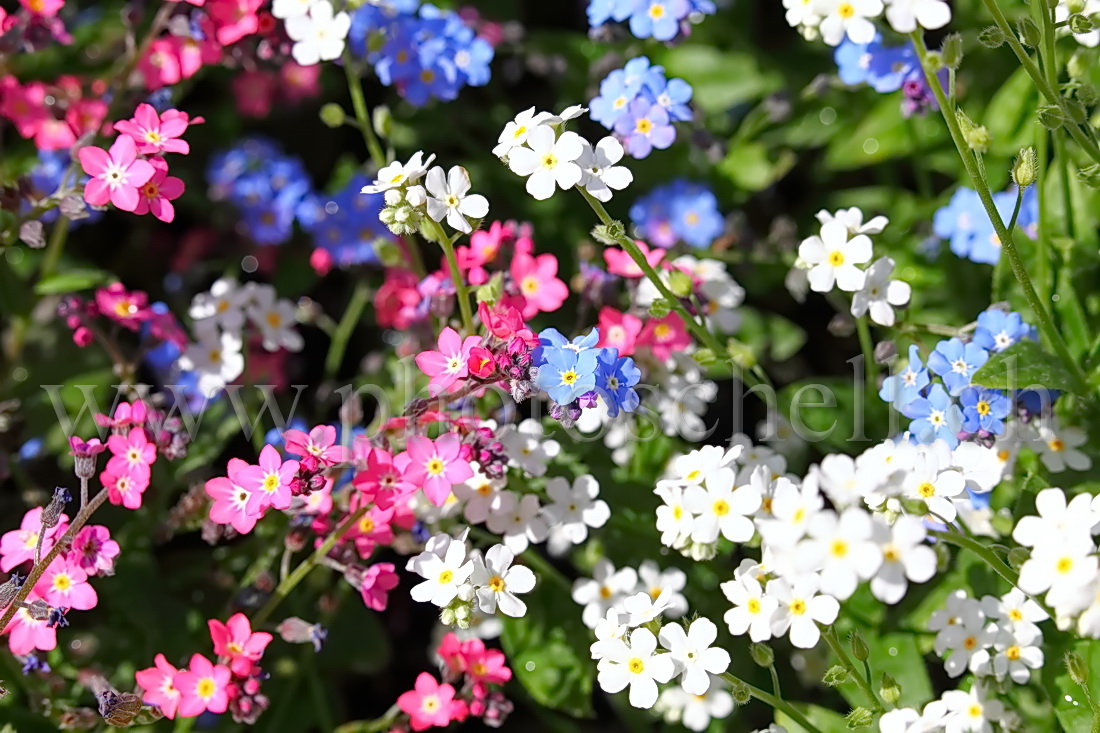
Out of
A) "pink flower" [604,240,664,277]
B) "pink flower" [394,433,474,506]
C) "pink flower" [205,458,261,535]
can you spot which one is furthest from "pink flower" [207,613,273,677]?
"pink flower" [604,240,664,277]

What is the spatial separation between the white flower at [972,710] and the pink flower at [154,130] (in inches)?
78.2

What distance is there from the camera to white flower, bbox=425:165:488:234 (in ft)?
6.76

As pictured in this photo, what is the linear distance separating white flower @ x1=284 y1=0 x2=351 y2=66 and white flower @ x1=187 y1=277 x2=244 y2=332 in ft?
2.21

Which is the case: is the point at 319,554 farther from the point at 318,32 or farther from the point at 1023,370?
the point at 1023,370

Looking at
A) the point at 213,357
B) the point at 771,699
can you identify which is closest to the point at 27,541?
the point at 213,357

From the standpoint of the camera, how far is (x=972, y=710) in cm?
221

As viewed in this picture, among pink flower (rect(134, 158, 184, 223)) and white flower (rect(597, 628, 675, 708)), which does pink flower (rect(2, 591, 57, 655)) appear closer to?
pink flower (rect(134, 158, 184, 223))

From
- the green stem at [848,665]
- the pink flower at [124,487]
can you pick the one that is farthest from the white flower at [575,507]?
the pink flower at [124,487]

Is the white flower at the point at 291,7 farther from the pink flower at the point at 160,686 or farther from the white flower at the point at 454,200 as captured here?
the pink flower at the point at 160,686

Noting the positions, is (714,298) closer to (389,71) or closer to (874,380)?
(874,380)

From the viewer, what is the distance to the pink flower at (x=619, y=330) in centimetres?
258

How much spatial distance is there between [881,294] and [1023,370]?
36 cm

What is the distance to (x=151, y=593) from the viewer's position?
2723 mm

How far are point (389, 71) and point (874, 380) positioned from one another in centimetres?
153
